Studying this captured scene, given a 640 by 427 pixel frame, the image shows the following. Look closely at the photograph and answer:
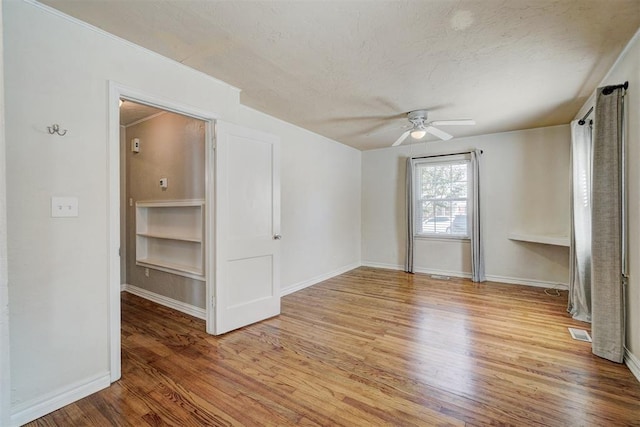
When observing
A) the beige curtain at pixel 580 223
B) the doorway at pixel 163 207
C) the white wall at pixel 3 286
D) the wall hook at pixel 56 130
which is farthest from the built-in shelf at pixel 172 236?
the beige curtain at pixel 580 223

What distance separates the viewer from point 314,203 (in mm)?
4891

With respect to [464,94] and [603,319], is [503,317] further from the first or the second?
[464,94]

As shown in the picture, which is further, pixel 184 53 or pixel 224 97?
pixel 224 97

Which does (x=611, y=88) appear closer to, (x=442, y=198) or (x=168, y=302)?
(x=442, y=198)

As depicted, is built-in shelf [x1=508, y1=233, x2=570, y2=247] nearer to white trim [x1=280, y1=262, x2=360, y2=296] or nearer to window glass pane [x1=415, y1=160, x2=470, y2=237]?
window glass pane [x1=415, y1=160, x2=470, y2=237]

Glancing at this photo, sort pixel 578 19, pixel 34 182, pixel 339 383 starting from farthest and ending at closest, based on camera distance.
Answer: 1. pixel 339 383
2. pixel 578 19
3. pixel 34 182

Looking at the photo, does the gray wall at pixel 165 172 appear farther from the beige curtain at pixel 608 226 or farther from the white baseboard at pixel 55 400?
the beige curtain at pixel 608 226

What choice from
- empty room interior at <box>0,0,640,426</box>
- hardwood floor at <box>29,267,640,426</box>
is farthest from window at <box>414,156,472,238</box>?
hardwood floor at <box>29,267,640,426</box>

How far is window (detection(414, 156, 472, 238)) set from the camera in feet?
17.2

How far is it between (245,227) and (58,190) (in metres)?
1.55

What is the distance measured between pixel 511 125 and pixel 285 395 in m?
4.78

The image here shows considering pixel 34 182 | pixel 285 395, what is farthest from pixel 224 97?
pixel 285 395

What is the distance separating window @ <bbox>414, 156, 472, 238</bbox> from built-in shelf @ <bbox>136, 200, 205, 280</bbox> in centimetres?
396

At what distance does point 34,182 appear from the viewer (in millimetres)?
1780
